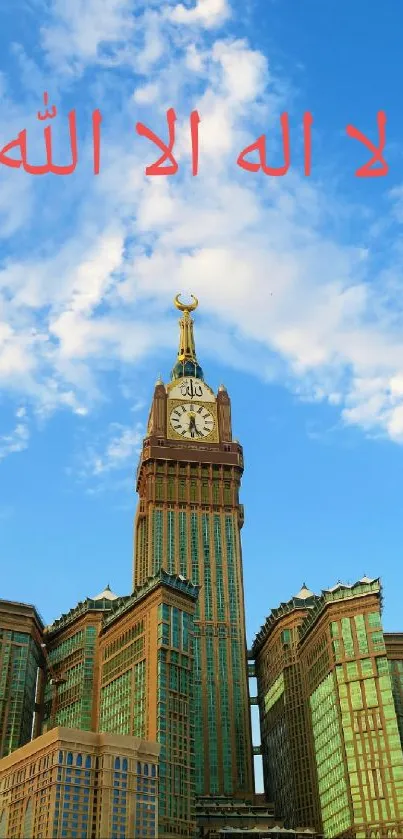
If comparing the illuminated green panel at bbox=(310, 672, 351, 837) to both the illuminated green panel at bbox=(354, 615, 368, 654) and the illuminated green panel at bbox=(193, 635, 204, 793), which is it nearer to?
the illuminated green panel at bbox=(354, 615, 368, 654)

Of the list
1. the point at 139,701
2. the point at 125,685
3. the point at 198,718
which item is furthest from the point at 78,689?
the point at 139,701

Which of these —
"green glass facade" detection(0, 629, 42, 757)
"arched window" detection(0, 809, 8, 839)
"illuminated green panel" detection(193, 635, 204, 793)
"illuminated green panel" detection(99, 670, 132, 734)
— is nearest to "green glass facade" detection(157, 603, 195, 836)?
"illuminated green panel" detection(99, 670, 132, 734)

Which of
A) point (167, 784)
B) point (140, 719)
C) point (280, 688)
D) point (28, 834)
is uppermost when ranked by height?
point (280, 688)

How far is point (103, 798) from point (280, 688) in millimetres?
71630

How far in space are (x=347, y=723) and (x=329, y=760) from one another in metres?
10.9

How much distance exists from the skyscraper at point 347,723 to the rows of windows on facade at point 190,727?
9.7 inches

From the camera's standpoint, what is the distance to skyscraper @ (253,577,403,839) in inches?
6038

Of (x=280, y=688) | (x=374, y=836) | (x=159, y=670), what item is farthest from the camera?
(x=280, y=688)

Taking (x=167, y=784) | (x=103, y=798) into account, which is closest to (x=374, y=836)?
(x=167, y=784)

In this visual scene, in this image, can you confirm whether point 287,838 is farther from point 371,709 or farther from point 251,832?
point 371,709

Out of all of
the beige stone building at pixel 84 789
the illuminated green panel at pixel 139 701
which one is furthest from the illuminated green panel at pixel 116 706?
the beige stone building at pixel 84 789

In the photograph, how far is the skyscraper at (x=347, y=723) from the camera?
503 ft

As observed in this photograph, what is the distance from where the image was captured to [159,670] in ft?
527

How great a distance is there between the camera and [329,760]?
6609 inches
